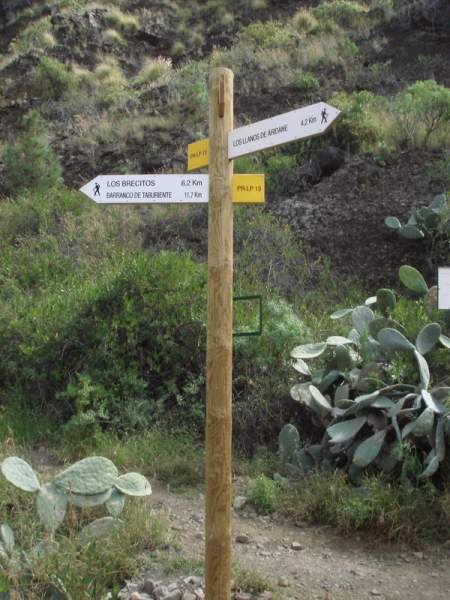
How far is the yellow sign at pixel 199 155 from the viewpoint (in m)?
3.89

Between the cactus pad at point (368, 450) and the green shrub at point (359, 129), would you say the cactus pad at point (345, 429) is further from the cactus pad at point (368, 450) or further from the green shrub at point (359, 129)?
the green shrub at point (359, 129)

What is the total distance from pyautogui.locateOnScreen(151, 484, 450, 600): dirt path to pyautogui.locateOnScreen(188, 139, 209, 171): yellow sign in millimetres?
2289

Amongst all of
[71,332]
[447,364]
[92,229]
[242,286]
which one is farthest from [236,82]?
[447,364]

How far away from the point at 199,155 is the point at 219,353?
103 centimetres

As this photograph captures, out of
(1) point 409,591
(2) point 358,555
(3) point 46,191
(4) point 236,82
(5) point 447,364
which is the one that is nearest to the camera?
(1) point 409,591

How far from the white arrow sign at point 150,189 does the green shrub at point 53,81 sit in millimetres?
15116

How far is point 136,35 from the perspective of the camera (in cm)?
2217

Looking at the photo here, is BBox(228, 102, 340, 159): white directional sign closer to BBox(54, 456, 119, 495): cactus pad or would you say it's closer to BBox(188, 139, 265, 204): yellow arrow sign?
BBox(188, 139, 265, 204): yellow arrow sign

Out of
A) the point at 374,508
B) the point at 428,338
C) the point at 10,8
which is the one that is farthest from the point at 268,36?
the point at 374,508

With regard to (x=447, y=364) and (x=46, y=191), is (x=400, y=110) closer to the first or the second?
(x=46, y=191)

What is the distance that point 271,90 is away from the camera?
14688 mm

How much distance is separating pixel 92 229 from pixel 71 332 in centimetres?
287

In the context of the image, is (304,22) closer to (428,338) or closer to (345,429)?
(428,338)

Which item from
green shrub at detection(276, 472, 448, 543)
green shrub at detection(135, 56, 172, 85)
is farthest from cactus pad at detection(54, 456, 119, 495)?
green shrub at detection(135, 56, 172, 85)
